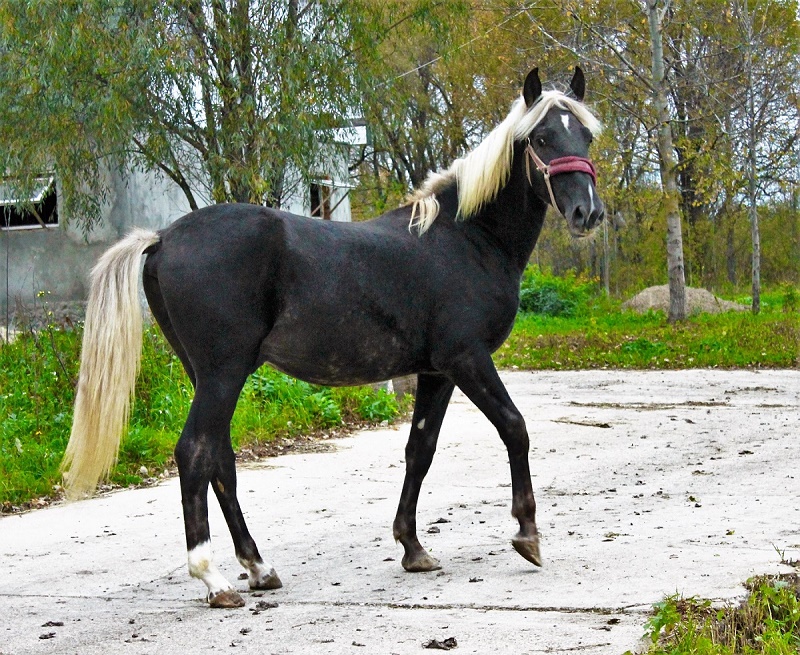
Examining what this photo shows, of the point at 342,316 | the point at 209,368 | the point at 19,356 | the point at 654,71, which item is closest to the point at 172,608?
the point at 209,368

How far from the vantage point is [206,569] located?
172 inches

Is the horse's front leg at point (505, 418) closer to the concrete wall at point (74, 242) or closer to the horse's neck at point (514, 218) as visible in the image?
the horse's neck at point (514, 218)

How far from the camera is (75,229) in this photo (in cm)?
1683

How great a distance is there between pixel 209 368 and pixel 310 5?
9.33 metres

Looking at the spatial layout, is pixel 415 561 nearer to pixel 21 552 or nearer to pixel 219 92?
pixel 21 552

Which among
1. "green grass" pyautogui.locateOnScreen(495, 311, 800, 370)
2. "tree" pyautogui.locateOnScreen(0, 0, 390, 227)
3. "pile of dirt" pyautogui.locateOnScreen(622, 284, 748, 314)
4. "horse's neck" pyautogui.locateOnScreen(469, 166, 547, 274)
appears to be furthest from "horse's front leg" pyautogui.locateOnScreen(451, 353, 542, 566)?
"pile of dirt" pyautogui.locateOnScreen(622, 284, 748, 314)

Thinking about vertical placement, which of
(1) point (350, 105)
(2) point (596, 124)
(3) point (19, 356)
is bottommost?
(3) point (19, 356)

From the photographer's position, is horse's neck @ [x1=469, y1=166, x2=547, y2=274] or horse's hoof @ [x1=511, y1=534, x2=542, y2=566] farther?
horse's neck @ [x1=469, y1=166, x2=547, y2=274]

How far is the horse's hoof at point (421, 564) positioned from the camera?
493cm

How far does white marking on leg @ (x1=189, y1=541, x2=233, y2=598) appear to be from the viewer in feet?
14.3

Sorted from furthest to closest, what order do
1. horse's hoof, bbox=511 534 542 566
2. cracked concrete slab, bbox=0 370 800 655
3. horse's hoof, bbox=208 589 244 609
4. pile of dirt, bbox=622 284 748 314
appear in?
pile of dirt, bbox=622 284 748 314 < horse's hoof, bbox=511 534 542 566 < horse's hoof, bbox=208 589 244 609 < cracked concrete slab, bbox=0 370 800 655

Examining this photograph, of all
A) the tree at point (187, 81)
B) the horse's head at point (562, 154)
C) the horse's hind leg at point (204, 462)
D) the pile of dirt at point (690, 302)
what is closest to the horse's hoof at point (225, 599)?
the horse's hind leg at point (204, 462)

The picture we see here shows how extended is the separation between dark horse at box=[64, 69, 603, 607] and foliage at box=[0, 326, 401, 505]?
3.00 meters

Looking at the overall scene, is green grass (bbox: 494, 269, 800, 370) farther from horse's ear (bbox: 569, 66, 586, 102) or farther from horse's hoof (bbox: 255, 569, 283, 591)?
horse's hoof (bbox: 255, 569, 283, 591)
